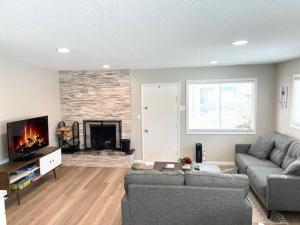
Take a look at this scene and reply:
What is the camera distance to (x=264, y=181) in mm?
3303

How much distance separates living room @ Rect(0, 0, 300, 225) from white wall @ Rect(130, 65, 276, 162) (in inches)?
1.0

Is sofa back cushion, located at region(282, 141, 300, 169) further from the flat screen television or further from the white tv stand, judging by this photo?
the flat screen television

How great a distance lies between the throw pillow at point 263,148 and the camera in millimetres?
4523

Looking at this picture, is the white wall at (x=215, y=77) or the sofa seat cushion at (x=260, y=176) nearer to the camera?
the sofa seat cushion at (x=260, y=176)

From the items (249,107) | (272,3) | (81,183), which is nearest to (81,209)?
(81,183)

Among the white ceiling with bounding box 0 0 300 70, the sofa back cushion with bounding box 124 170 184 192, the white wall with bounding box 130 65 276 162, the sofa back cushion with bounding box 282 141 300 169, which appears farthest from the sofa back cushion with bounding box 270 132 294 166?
the sofa back cushion with bounding box 124 170 184 192

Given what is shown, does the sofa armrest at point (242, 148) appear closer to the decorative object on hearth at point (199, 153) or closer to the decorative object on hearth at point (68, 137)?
the decorative object on hearth at point (199, 153)

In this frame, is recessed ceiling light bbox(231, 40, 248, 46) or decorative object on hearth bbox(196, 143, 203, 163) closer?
recessed ceiling light bbox(231, 40, 248, 46)

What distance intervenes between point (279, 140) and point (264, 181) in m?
1.42

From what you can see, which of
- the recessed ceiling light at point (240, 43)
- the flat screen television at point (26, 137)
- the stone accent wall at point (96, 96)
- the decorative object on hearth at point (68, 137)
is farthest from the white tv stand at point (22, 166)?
the recessed ceiling light at point (240, 43)

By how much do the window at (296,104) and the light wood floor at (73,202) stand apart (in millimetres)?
1818

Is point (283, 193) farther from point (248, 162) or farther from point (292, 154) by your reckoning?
point (248, 162)

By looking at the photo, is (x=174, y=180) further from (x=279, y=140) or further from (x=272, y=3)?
(x=279, y=140)

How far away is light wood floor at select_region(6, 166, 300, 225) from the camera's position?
3.21m
